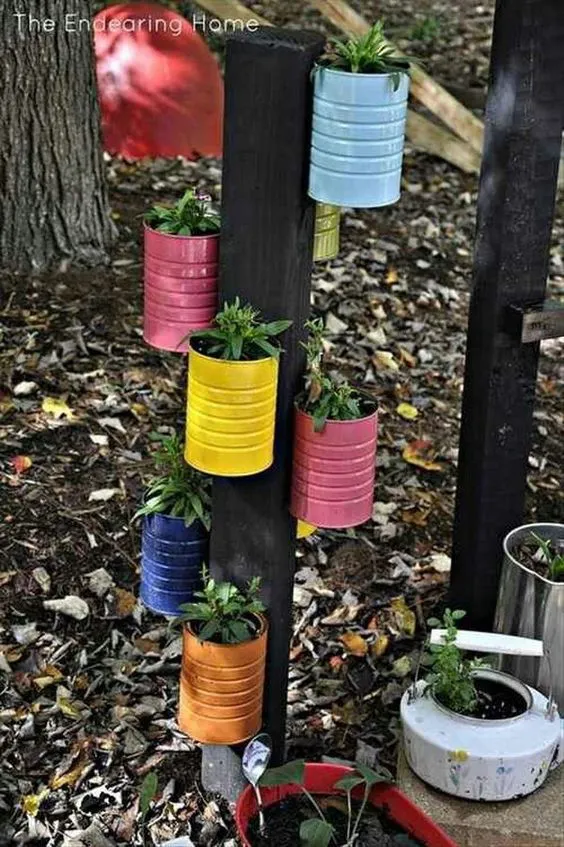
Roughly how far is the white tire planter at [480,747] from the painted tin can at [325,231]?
94 cm

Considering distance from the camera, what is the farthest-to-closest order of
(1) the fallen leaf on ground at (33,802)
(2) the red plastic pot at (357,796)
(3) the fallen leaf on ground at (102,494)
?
1. (3) the fallen leaf on ground at (102,494)
2. (1) the fallen leaf on ground at (33,802)
3. (2) the red plastic pot at (357,796)

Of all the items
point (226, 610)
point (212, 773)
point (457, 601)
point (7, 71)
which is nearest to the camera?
point (226, 610)

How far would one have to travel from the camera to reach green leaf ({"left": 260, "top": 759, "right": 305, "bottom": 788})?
9.37ft

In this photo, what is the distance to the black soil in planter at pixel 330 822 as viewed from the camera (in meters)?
2.94

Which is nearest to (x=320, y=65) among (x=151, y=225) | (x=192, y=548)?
(x=151, y=225)

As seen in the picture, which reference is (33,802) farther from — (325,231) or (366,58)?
(366,58)

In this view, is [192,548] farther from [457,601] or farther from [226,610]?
[457,601]

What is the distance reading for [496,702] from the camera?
10.7 ft

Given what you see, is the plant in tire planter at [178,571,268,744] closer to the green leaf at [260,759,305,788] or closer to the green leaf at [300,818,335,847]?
the green leaf at [260,759,305,788]

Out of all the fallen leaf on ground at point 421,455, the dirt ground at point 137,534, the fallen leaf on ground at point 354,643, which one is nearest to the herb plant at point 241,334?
the dirt ground at point 137,534

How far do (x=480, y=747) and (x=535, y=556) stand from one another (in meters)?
0.56

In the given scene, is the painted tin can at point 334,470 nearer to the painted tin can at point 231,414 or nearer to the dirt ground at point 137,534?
the painted tin can at point 231,414

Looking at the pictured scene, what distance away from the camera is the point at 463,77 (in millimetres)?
8430

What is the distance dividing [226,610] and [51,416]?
1.73 m
